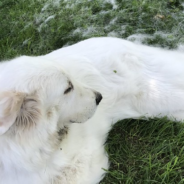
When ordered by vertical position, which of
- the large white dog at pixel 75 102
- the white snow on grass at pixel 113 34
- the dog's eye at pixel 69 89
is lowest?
the white snow on grass at pixel 113 34

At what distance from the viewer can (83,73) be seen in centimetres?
330

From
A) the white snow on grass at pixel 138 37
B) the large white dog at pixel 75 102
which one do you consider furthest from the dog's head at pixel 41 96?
the white snow on grass at pixel 138 37

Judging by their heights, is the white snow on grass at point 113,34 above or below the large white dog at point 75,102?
below

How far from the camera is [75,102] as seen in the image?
278 centimetres

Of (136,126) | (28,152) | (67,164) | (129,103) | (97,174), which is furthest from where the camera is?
(136,126)

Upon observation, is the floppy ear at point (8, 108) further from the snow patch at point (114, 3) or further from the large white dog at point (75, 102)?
the snow patch at point (114, 3)

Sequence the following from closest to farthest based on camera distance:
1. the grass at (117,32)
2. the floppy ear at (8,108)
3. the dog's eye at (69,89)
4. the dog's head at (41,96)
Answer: the floppy ear at (8,108)
the dog's head at (41,96)
the dog's eye at (69,89)
the grass at (117,32)

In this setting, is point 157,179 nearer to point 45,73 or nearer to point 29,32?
point 45,73

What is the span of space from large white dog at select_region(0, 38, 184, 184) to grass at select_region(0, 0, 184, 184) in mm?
256

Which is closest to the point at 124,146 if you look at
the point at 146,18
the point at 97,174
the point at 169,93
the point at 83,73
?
the point at 97,174

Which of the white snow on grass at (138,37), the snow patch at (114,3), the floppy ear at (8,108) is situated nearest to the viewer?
the floppy ear at (8,108)

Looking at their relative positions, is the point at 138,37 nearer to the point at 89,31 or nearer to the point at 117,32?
the point at 117,32

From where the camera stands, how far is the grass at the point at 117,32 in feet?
11.7

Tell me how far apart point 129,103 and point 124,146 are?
0.60m
